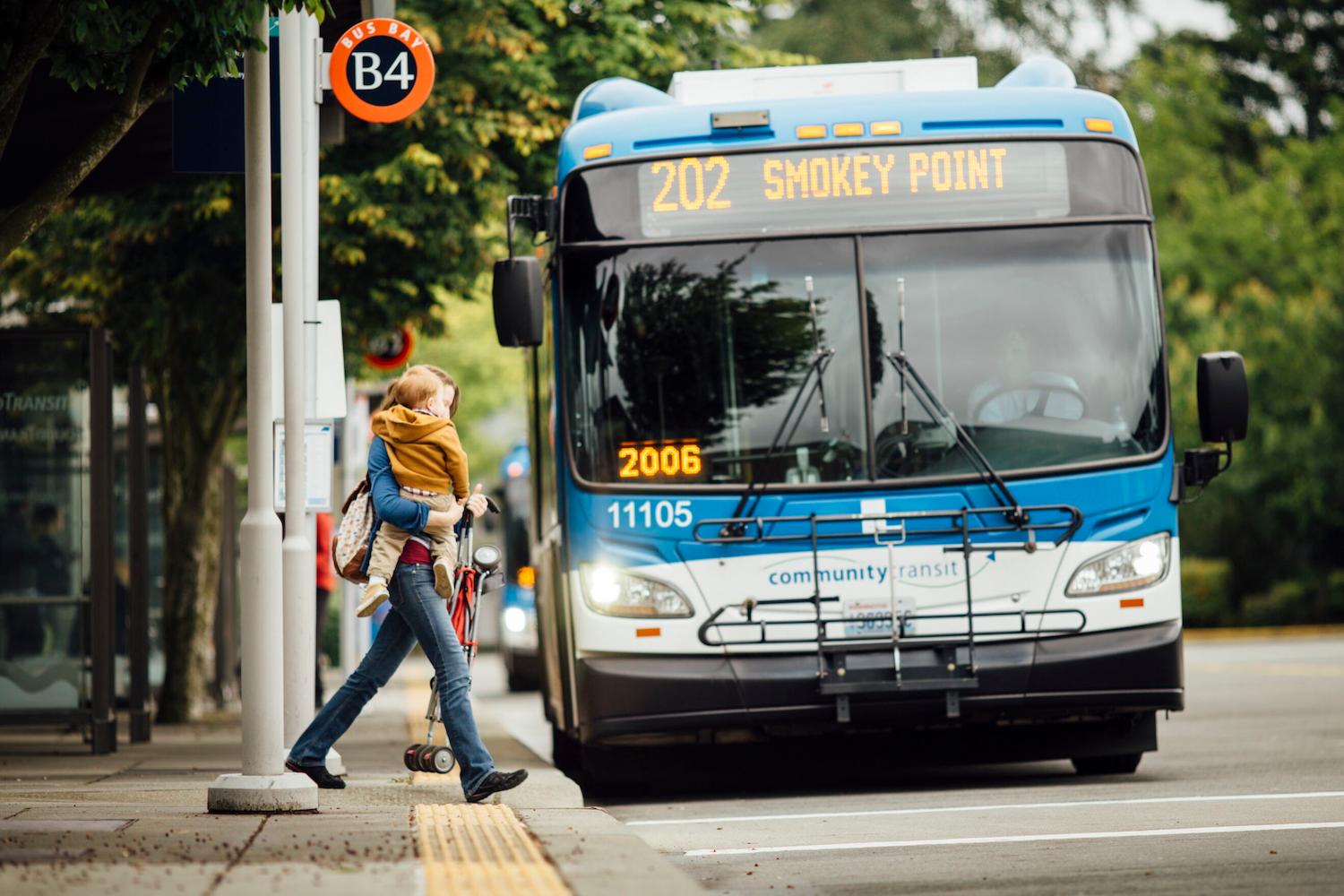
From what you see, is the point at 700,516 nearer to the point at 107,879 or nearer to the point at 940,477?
the point at 940,477

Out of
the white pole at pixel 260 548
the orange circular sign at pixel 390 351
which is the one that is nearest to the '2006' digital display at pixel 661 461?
the white pole at pixel 260 548

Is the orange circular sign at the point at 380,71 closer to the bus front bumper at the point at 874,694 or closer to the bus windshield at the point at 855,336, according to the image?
the bus windshield at the point at 855,336

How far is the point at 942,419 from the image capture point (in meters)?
9.99

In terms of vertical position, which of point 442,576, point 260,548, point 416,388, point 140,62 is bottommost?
point 442,576

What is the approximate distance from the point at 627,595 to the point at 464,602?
99 cm

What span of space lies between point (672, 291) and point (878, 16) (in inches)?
1345

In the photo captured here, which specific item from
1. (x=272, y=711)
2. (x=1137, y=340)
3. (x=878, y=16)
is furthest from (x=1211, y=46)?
(x=272, y=711)

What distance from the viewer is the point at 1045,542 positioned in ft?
32.3

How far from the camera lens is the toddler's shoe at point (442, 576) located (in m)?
8.64

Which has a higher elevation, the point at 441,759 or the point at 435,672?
the point at 435,672

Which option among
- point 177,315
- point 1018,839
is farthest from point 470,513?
point 177,315

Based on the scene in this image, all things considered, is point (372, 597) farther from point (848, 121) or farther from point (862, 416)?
point (848, 121)

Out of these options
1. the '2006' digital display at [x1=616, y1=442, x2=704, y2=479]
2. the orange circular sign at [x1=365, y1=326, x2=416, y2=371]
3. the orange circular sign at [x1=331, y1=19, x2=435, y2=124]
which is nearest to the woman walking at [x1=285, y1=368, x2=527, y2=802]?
the '2006' digital display at [x1=616, y1=442, x2=704, y2=479]

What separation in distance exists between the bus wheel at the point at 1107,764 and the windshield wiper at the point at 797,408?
7.65ft
